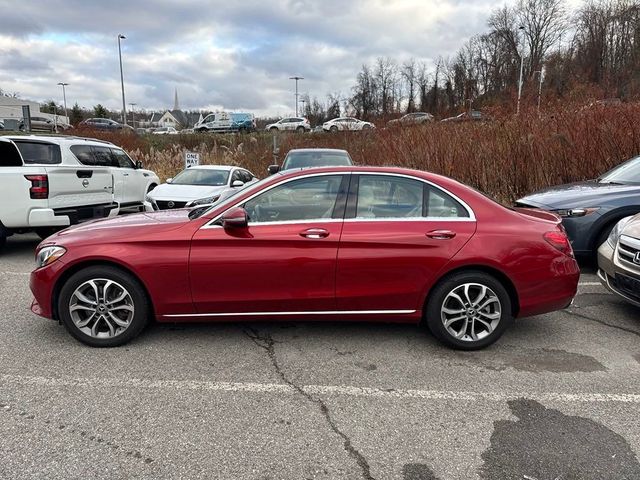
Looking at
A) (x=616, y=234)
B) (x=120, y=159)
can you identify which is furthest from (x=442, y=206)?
(x=120, y=159)

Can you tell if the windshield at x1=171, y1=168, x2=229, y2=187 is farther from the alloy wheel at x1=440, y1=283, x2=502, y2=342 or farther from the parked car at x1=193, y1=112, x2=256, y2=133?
the parked car at x1=193, y1=112, x2=256, y2=133

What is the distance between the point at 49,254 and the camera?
3727 mm

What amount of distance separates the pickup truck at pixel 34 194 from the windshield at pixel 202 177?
3.40m

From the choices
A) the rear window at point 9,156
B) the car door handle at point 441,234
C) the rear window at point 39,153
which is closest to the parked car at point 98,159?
the rear window at point 39,153

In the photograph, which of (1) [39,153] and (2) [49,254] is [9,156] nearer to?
(1) [39,153]

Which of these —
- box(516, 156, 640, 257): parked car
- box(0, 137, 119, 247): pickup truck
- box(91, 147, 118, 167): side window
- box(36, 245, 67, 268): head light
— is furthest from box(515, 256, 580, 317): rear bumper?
box(91, 147, 118, 167): side window

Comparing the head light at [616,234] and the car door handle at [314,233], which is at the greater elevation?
the car door handle at [314,233]

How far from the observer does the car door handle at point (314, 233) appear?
3646mm

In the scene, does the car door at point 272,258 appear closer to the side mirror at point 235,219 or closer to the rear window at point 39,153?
the side mirror at point 235,219

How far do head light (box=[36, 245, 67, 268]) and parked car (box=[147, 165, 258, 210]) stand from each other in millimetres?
4363

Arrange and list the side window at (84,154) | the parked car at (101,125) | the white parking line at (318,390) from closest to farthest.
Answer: the white parking line at (318,390)
the side window at (84,154)
the parked car at (101,125)

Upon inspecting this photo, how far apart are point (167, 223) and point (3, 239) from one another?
186 inches

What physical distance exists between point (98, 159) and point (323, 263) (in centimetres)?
631

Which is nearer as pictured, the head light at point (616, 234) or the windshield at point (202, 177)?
the head light at point (616, 234)
